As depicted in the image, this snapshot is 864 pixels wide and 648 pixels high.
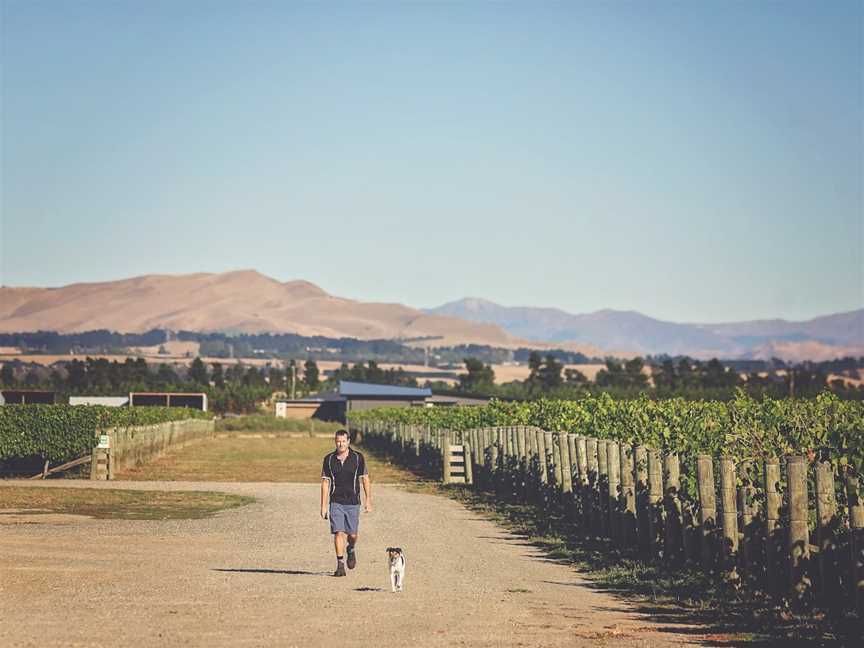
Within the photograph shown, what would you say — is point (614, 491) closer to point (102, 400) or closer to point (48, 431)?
point (48, 431)

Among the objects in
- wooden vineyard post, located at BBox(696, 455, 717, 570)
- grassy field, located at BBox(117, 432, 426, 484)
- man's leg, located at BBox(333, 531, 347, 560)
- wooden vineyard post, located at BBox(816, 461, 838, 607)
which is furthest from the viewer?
grassy field, located at BBox(117, 432, 426, 484)

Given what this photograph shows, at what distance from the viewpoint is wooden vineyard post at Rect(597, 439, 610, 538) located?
24844mm

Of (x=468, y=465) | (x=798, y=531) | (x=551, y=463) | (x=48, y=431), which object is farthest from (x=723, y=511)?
(x=48, y=431)

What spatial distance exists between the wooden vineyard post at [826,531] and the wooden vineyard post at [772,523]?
1.14 m

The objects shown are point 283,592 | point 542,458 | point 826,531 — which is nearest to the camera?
point 826,531

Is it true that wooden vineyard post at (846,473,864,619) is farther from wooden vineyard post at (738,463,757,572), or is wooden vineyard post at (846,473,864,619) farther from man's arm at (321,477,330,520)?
man's arm at (321,477,330,520)

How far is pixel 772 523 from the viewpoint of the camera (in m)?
16.3

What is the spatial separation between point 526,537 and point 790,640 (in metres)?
12.6

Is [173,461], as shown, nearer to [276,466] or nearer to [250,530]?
[276,466]

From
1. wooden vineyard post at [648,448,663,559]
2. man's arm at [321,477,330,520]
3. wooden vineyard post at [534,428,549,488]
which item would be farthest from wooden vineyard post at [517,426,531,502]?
man's arm at [321,477,330,520]

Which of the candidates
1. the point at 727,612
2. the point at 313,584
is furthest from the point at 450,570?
the point at 727,612

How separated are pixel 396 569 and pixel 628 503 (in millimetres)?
6907

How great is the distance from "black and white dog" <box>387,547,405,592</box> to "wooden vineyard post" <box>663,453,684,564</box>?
4.85m

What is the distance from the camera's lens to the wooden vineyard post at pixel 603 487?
81.5 feet
